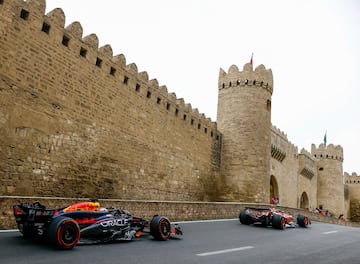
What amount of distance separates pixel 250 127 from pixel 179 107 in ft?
15.1

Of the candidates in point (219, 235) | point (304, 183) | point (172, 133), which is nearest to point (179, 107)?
point (172, 133)

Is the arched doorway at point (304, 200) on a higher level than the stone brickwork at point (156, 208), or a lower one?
higher

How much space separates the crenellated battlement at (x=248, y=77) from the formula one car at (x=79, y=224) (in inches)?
564

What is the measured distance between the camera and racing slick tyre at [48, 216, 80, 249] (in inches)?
199

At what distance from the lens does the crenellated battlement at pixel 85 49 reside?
10016mm

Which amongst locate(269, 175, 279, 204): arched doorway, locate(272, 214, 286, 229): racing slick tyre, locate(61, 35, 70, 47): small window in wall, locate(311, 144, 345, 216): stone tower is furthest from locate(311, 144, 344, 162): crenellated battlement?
Answer: locate(61, 35, 70, 47): small window in wall

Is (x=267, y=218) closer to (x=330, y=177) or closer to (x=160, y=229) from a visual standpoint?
(x=160, y=229)

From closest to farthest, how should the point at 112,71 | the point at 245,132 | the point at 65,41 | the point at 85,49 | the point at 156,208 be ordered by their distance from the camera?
the point at 156,208
the point at 65,41
the point at 85,49
the point at 112,71
the point at 245,132

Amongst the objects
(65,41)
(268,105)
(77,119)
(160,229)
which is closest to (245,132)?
(268,105)

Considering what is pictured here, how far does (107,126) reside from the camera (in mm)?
12633

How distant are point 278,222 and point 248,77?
36.0ft

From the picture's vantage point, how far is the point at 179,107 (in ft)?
→ 55.5

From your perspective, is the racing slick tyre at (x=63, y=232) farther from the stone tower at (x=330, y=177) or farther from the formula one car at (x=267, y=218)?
the stone tower at (x=330, y=177)

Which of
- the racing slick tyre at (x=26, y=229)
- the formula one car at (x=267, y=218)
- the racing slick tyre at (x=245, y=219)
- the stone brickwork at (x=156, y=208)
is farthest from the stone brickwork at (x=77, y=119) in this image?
the formula one car at (x=267, y=218)
